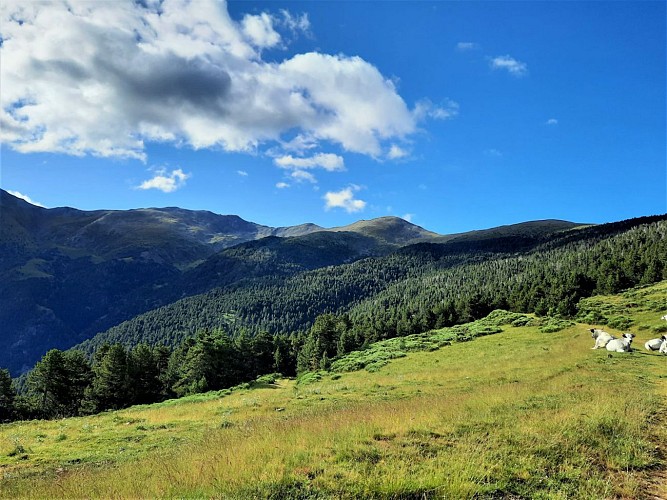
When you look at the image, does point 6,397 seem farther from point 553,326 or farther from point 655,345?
point 655,345

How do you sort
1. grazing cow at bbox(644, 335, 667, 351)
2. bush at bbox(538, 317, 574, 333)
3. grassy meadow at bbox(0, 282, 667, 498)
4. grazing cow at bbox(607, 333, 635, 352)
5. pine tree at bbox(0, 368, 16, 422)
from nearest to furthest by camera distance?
grassy meadow at bbox(0, 282, 667, 498)
grazing cow at bbox(607, 333, 635, 352)
grazing cow at bbox(644, 335, 667, 351)
bush at bbox(538, 317, 574, 333)
pine tree at bbox(0, 368, 16, 422)

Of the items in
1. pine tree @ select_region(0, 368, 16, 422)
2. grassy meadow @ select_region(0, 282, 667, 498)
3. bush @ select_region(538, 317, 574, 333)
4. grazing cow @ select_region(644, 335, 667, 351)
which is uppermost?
grassy meadow @ select_region(0, 282, 667, 498)

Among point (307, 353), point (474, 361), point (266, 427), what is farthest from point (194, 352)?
point (266, 427)

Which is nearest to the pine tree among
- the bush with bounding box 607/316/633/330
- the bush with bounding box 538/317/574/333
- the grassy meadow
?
the grassy meadow

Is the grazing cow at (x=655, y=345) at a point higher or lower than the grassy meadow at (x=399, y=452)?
lower

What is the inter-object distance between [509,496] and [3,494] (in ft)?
39.4

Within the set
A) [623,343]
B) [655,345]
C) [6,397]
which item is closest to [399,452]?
[623,343]

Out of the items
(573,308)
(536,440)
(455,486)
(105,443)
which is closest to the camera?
(455,486)

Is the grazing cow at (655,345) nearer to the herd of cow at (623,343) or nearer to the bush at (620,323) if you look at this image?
the herd of cow at (623,343)

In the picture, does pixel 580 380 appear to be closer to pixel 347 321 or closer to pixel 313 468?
pixel 313 468

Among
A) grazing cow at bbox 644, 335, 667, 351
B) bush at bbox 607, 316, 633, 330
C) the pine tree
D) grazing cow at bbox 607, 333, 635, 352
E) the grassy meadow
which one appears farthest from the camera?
the pine tree

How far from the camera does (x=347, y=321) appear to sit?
99.8 meters

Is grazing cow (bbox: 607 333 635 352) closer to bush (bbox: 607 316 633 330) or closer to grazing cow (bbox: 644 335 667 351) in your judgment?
grazing cow (bbox: 644 335 667 351)

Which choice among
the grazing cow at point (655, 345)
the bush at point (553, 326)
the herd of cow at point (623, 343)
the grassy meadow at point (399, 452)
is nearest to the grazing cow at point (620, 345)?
the herd of cow at point (623, 343)
